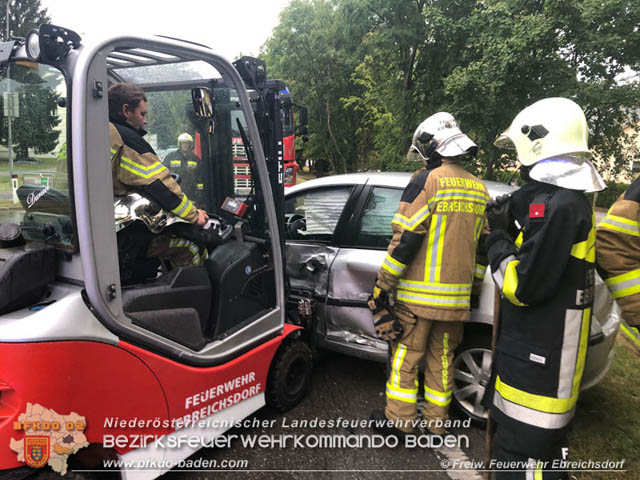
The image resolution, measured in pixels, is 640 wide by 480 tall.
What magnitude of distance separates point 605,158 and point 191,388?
8.49 metres

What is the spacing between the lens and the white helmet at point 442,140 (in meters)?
2.63

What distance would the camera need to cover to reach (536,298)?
180cm

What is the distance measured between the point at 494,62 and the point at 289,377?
18.6 feet

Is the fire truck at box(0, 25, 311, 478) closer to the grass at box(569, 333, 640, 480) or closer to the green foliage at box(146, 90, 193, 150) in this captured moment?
the green foliage at box(146, 90, 193, 150)

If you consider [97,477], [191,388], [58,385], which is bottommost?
[97,477]

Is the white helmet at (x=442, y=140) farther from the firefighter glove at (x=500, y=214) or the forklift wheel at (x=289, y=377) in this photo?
the forklift wheel at (x=289, y=377)

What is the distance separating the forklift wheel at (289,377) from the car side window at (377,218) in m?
0.95

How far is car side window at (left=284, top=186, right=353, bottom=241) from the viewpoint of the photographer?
3.54 meters

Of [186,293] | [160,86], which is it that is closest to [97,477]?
[186,293]

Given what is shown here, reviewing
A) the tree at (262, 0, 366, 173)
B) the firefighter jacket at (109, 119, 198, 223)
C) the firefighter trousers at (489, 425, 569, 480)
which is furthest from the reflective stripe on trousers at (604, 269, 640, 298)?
the tree at (262, 0, 366, 173)

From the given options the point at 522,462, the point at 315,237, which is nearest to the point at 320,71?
the point at 315,237

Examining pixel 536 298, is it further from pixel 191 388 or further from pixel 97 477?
pixel 97 477

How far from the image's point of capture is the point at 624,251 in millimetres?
1931

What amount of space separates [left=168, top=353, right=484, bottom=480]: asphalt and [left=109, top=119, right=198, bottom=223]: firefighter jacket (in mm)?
1556
